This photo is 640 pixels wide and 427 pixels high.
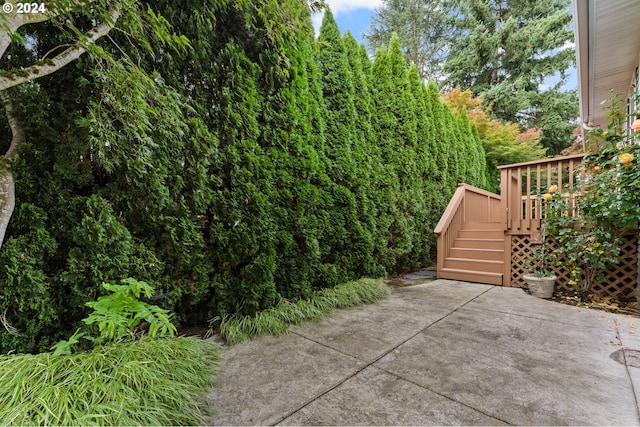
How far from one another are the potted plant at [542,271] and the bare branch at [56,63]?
4.82 meters

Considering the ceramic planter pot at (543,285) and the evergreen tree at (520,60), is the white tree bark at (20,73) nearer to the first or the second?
the ceramic planter pot at (543,285)

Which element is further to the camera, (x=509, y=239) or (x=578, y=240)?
(x=509, y=239)

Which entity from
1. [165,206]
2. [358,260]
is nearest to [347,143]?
[358,260]

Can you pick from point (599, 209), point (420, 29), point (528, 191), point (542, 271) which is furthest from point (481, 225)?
point (420, 29)

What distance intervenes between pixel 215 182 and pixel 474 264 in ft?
14.0

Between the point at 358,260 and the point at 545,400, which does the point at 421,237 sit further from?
the point at 545,400

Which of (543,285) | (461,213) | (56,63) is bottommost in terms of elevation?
(543,285)

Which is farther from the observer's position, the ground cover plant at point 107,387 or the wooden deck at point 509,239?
the wooden deck at point 509,239

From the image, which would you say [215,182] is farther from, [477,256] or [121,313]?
[477,256]

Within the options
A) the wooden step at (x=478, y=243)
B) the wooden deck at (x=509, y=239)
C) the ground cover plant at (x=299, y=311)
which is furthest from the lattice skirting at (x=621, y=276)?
the ground cover plant at (x=299, y=311)

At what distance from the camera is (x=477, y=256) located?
4.80 meters

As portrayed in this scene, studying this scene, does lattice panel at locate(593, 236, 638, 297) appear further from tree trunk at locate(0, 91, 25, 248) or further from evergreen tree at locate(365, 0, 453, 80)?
evergreen tree at locate(365, 0, 453, 80)

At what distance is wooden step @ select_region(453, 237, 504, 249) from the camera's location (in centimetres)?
481

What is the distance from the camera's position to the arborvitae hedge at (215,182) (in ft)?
6.11
